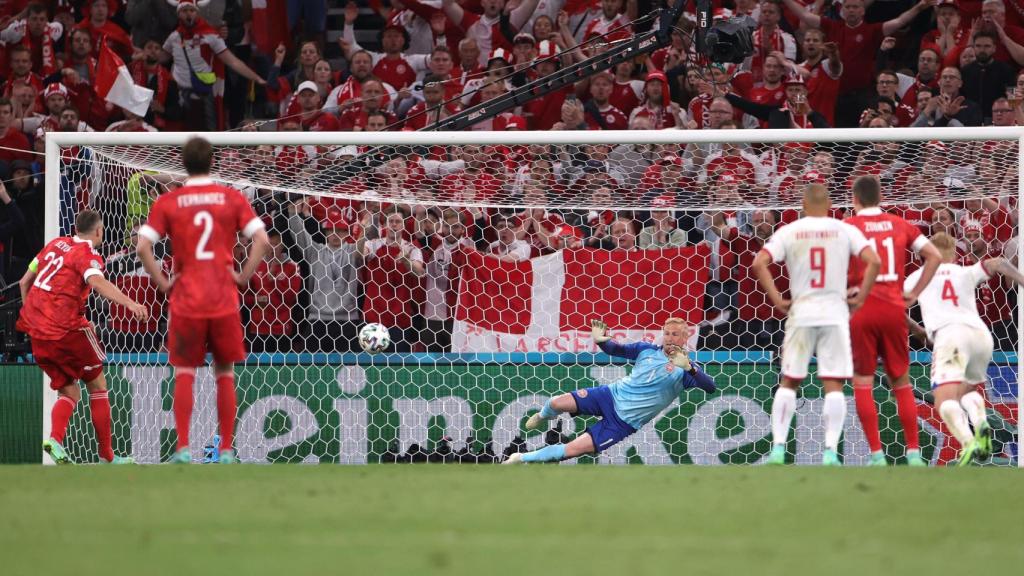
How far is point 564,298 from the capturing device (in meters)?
11.7

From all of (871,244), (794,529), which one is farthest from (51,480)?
(871,244)

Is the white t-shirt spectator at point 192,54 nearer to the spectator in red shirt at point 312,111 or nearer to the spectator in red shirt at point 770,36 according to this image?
the spectator in red shirt at point 312,111

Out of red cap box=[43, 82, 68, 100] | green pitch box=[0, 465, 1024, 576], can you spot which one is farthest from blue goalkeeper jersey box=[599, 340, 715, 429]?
red cap box=[43, 82, 68, 100]

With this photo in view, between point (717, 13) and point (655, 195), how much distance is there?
3.58 meters

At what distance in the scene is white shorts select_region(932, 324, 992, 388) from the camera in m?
8.84

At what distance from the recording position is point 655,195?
1169cm

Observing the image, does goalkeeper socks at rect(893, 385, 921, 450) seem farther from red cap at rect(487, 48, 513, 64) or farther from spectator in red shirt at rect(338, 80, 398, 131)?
red cap at rect(487, 48, 513, 64)

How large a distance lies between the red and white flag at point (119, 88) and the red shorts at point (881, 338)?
8973mm

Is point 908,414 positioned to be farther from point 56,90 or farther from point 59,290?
point 56,90

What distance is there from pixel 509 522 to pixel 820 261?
361 cm

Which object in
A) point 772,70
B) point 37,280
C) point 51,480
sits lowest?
point 51,480

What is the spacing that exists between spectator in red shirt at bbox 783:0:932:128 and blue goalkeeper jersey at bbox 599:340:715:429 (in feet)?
13.9

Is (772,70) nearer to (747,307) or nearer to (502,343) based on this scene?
(747,307)

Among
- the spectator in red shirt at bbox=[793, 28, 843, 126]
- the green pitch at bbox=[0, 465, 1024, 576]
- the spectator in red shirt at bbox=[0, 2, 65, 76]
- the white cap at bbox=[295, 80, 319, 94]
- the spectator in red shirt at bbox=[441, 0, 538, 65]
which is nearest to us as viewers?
the green pitch at bbox=[0, 465, 1024, 576]
